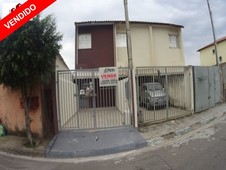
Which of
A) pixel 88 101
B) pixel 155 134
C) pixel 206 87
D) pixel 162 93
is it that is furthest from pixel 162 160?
pixel 206 87

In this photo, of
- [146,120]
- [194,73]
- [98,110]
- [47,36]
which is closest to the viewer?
[47,36]

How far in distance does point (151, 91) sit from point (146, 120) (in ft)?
3.97

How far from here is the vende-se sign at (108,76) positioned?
807 centimetres

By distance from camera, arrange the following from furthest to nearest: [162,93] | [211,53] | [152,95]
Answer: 1. [211,53]
2. [162,93]
3. [152,95]

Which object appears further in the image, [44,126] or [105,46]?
[105,46]

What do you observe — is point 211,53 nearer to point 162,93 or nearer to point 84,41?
point 84,41

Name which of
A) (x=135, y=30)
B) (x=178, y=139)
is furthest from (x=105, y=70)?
(x=135, y=30)

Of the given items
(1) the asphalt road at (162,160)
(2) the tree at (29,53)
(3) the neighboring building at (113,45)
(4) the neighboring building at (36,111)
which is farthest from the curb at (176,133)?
(3) the neighboring building at (113,45)

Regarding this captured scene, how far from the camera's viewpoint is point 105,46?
17.5 m

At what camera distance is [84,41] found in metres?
17.4

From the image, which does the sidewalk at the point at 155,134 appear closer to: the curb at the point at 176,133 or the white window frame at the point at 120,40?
the curb at the point at 176,133

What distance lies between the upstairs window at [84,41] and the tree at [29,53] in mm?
10504

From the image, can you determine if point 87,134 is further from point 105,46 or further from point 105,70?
point 105,46

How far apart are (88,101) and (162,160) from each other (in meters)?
4.25
